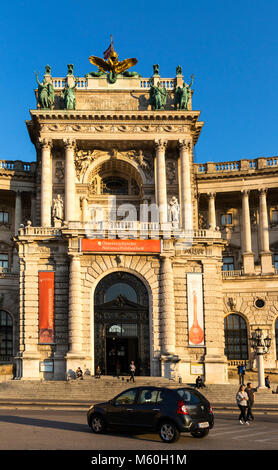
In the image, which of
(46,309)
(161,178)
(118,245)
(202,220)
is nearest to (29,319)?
(46,309)

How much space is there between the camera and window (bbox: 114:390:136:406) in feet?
69.5

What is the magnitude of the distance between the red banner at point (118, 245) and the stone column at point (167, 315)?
128 centimetres

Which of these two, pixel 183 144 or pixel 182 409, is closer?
pixel 182 409

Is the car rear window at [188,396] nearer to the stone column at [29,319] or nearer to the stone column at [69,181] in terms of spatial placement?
the stone column at [29,319]

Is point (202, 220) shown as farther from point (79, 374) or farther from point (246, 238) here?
point (79, 374)

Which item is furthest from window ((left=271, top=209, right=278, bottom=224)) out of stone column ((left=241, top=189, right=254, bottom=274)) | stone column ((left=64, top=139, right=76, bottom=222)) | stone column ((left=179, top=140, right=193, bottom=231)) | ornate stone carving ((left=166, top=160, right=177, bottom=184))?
stone column ((left=64, top=139, right=76, bottom=222))

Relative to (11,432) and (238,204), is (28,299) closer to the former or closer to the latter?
(11,432)

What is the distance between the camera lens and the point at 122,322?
48.6 m

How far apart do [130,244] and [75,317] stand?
7.14 metres

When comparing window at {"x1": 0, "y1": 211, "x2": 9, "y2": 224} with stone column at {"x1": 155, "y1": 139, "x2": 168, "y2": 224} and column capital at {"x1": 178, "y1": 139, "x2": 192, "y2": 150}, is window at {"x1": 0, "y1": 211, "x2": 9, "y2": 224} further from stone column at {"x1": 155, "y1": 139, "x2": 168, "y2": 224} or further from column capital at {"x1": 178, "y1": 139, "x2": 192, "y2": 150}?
column capital at {"x1": 178, "y1": 139, "x2": 192, "y2": 150}

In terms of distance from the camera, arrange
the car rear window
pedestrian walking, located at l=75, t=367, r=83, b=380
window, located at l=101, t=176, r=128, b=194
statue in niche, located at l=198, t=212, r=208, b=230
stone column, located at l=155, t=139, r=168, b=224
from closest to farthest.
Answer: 1. the car rear window
2. pedestrian walking, located at l=75, t=367, r=83, b=380
3. stone column, located at l=155, t=139, r=168, b=224
4. window, located at l=101, t=176, r=128, b=194
5. statue in niche, located at l=198, t=212, r=208, b=230

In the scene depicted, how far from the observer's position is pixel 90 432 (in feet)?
71.3

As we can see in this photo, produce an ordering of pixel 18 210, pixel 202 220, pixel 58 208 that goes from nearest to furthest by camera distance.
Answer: pixel 58 208 → pixel 18 210 → pixel 202 220

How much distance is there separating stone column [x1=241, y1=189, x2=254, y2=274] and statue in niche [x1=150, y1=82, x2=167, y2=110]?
44.2 feet
